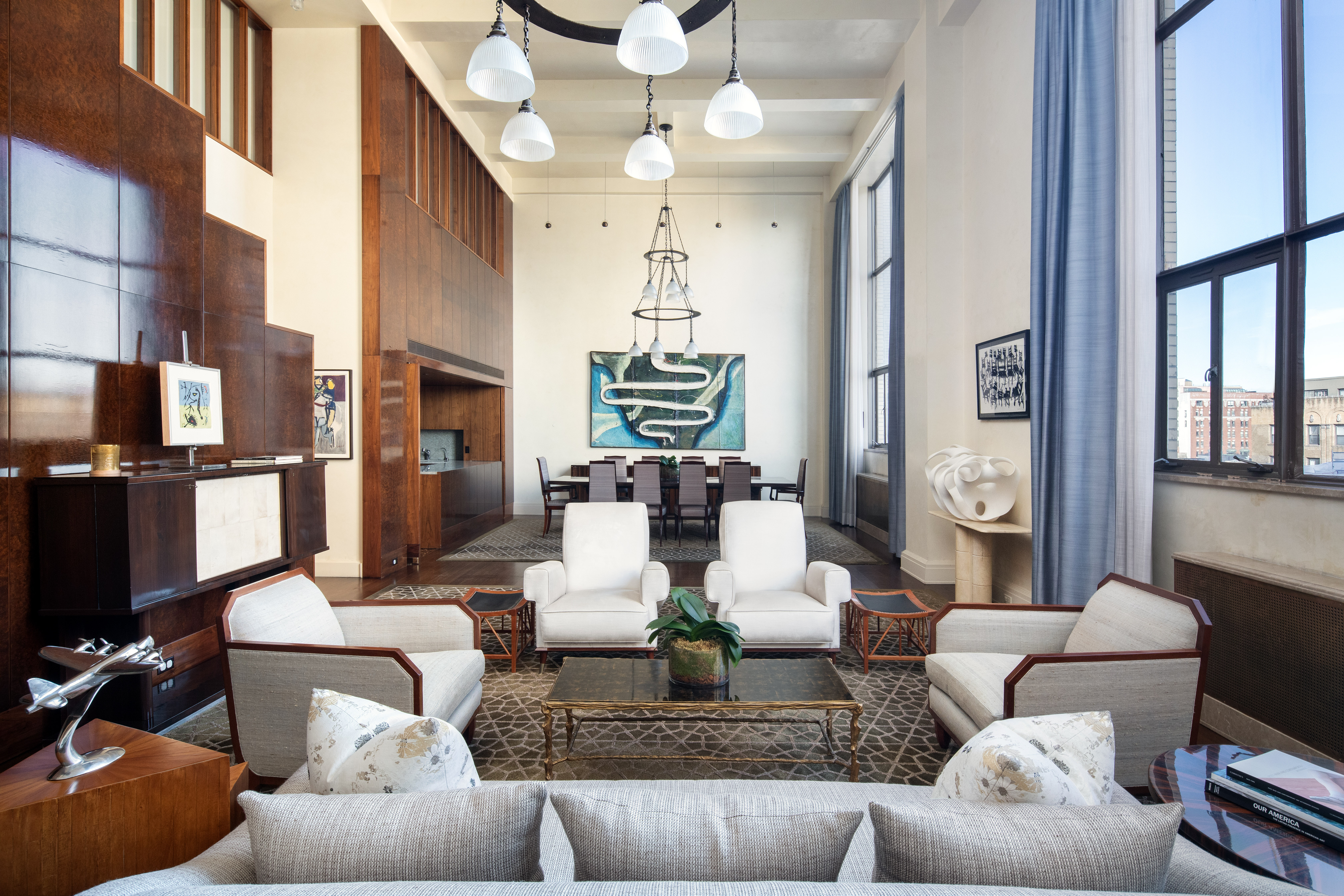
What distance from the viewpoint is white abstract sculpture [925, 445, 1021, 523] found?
13.9ft

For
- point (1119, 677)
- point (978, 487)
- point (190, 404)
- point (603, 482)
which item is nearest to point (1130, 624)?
point (1119, 677)

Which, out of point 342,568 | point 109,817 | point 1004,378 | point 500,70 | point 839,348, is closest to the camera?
point 109,817

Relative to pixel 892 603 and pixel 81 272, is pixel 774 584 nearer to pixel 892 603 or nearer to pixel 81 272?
pixel 892 603

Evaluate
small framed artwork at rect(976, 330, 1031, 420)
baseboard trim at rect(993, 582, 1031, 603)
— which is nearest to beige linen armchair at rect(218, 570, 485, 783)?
baseboard trim at rect(993, 582, 1031, 603)

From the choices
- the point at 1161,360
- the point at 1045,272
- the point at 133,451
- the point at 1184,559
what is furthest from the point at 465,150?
the point at 1184,559

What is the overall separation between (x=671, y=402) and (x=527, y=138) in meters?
6.83

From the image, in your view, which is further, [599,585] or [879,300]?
[879,300]

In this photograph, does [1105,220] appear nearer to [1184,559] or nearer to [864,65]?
[1184,559]

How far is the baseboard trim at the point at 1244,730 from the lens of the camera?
7.42 feet

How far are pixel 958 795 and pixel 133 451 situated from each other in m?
4.17

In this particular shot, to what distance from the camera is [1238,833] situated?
4.08 ft

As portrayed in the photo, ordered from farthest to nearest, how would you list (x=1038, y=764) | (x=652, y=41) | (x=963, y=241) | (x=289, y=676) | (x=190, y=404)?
(x=963, y=241) < (x=190, y=404) < (x=652, y=41) < (x=289, y=676) < (x=1038, y=764)

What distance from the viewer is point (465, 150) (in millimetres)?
7656

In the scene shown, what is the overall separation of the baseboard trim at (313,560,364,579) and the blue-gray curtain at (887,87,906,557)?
4.93m
